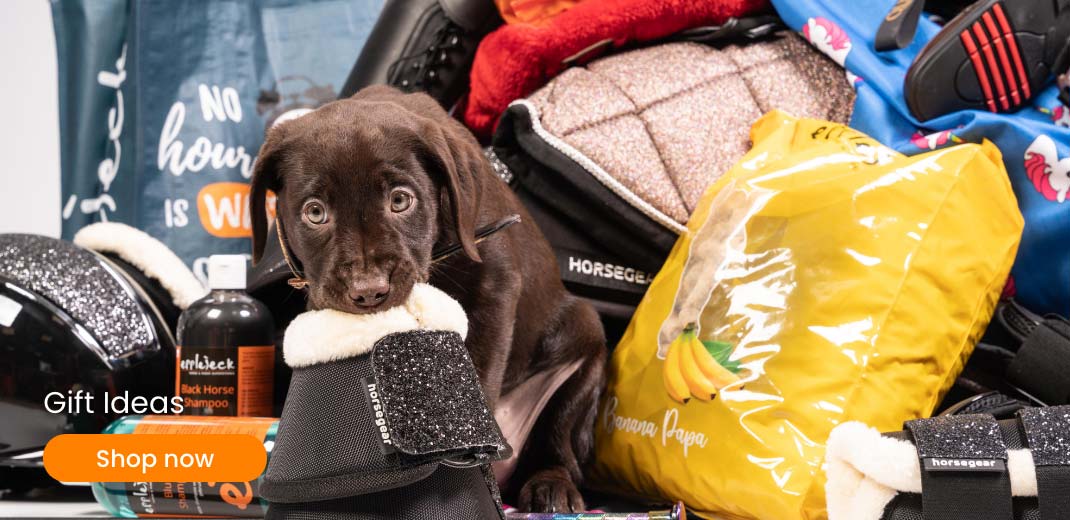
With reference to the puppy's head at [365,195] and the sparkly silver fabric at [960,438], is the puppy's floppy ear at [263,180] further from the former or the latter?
the sparkly silver fabric at [960,438]

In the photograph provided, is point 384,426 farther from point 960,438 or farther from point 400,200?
point 960,438

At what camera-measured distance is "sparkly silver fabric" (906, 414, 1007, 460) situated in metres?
0.96

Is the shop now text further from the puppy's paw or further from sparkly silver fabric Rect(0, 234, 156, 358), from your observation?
the puppy's paw

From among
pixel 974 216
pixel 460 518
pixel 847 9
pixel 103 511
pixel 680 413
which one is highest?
pixel 847 9

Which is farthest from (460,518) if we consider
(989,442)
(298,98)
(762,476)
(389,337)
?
(298,98)

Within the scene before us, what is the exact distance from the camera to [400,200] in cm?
108

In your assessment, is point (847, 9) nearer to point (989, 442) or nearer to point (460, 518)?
point (989, 442)

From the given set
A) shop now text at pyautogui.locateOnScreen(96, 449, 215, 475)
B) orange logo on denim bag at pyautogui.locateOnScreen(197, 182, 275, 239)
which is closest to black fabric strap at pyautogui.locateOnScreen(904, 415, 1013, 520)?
shop now text at pyautogui.locateOnScreen(96, 449, 215, 475)

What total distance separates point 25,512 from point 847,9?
5.41ft

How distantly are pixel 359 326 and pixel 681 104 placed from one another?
3.11ft

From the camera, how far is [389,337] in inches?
36.7

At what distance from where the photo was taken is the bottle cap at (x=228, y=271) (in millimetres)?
1428

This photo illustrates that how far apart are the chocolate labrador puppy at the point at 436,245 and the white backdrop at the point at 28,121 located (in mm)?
1243

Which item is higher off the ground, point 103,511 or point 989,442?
point 989,442
